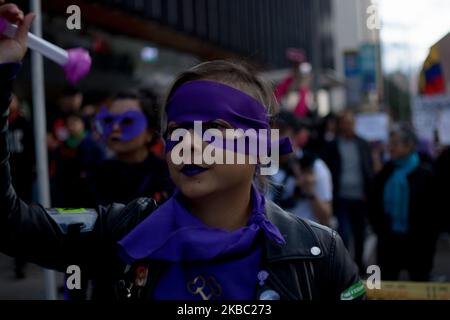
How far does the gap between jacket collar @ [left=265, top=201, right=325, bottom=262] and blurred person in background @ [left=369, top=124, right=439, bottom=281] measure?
370cm

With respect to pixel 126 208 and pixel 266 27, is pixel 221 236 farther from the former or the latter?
pixel 266 27

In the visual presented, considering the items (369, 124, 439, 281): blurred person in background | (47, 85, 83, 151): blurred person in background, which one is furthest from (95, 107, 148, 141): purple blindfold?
Answer: (369, 124, 439, 281): blurred person in background

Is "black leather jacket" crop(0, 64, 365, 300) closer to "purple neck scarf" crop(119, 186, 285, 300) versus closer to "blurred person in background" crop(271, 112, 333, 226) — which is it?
"purple neck scarf" crop(119, 186, 285, 300)

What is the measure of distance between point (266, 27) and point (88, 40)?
25.3 feet

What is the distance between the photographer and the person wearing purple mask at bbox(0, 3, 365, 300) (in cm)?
145

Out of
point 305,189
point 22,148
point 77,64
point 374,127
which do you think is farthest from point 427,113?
point 77,64

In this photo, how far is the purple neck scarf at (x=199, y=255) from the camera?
4.74 feet

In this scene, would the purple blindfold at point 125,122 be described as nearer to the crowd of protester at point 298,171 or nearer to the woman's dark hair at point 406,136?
the crowd of protester at point 298,171

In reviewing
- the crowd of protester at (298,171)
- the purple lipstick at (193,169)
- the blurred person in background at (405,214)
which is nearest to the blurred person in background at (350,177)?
the crowd of protester at (298,171)

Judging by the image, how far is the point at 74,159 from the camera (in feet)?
14.7

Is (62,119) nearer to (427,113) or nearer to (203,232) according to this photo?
(203,232)

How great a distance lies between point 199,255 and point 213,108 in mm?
339

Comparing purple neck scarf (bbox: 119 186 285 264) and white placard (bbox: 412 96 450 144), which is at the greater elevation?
white placard (bbox: 412 96 450 144)
